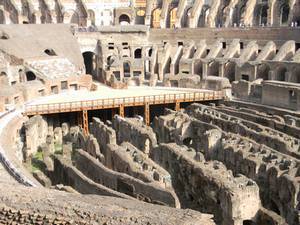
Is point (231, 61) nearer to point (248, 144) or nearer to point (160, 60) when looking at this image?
point (160, 60)

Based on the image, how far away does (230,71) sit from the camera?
40.2 meters

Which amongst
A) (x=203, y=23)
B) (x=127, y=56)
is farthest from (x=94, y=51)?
(x=203, y=23)

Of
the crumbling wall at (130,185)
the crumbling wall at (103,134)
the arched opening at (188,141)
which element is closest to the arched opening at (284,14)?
the arched opening at (188,141)

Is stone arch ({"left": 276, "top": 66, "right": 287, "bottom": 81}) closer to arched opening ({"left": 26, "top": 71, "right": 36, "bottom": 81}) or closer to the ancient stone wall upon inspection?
arched opening ({"left": 26, "top": 71, "right": 36, "bottom": 81})

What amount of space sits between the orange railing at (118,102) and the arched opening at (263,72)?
463 cm

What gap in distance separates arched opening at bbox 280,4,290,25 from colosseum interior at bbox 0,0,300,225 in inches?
8.0

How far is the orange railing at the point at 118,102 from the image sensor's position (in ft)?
101

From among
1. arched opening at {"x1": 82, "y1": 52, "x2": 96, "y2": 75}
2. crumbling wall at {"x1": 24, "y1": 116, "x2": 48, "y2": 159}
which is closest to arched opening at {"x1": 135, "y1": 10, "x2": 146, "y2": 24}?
arched opening at {"x1": 82, "y1": 52, "x2": 96, "y2": 75}

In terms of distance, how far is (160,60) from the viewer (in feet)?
144

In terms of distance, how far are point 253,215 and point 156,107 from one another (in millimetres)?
20297

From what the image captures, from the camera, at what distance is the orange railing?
101 feet

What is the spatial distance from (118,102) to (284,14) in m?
23.3

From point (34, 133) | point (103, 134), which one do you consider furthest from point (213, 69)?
point (34, 133)

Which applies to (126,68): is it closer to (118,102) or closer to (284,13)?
(118,102)
